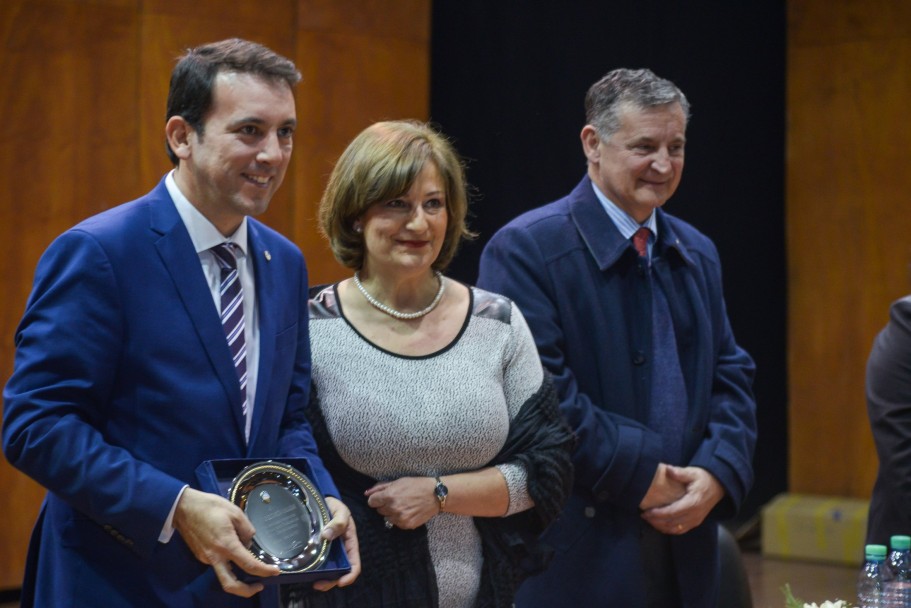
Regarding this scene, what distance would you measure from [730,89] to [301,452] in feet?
18.0

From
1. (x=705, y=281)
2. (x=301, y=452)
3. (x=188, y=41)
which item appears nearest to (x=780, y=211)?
(x=188, y=41)

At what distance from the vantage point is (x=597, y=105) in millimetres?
3164

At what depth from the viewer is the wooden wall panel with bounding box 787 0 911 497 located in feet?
22.3

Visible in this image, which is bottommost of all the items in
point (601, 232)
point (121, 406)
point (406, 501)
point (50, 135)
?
point (406, 501)

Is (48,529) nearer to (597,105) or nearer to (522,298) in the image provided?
(522,298)

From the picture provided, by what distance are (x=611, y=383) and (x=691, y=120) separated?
4.33m

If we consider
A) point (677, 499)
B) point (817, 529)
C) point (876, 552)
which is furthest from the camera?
point (817, 529)

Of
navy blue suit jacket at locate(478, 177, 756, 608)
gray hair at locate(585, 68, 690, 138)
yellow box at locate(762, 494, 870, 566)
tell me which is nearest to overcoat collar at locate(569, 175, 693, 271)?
navy blue suit jacket at locate(478, 177, 756, 608)

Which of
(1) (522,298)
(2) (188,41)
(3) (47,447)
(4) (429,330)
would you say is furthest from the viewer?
(2) (188,41)

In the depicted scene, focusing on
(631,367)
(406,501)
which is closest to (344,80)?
(631,367)

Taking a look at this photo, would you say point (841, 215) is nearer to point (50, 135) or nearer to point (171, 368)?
point (50, 135)

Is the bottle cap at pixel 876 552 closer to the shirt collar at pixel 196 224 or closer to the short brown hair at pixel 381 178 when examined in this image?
the short brown hair at pixel 381 178

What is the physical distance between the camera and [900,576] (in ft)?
8.33

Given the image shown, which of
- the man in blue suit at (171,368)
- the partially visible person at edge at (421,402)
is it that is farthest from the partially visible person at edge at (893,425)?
the man in blue suit at (171,368)
